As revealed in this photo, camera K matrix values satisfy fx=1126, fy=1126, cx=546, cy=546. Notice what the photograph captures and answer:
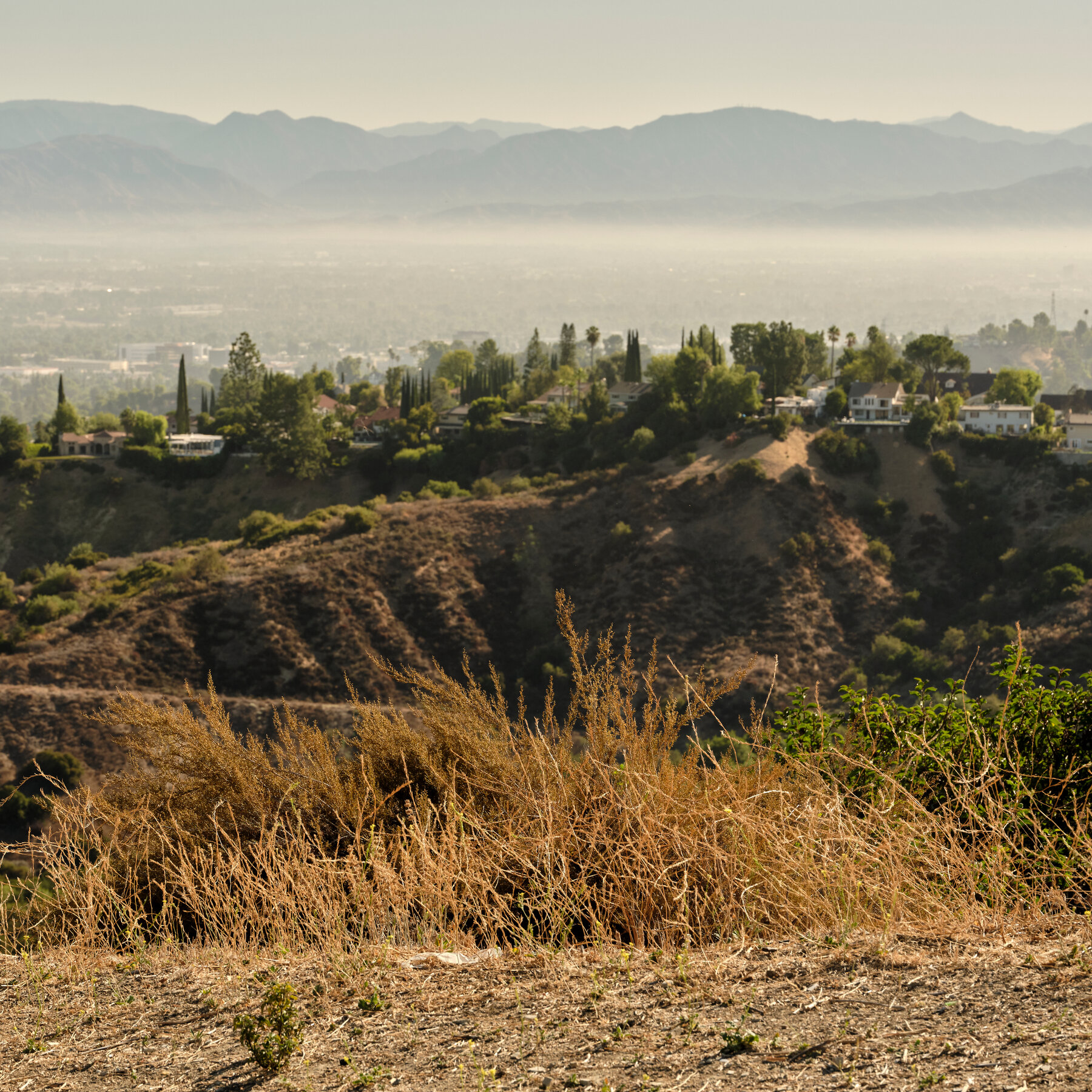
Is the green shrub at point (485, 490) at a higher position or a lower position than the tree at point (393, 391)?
lower

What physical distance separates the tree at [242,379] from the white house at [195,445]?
11954 mm

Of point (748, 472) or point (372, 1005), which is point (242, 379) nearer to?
point (748, 472)

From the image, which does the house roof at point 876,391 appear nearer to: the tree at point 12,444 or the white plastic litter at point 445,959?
the tree at point 12,444

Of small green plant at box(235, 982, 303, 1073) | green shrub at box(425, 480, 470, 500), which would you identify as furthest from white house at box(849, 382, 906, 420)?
small green plant at box(235, 982, 303, 1073)

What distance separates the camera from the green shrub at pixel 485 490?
226ft

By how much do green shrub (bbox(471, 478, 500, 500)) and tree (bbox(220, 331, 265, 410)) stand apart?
32.3 meters

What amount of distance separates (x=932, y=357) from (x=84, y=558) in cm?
5852

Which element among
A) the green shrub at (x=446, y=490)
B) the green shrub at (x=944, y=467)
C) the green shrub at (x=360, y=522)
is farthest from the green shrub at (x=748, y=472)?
the green shrub at (x=360, y=522)

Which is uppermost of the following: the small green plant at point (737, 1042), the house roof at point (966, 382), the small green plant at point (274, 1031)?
the house roof at point (966, 382)

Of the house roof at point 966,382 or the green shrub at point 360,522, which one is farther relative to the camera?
the house roof at point 966,382

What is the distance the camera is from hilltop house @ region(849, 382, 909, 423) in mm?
72688

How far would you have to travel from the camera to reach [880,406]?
7269cm

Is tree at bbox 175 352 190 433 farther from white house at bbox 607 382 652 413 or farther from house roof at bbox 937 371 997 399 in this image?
house roof at bbox 937 371 997 399

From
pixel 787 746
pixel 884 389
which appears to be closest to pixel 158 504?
pixel 884 389
